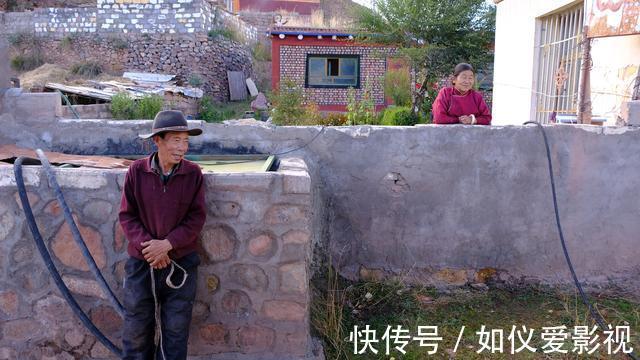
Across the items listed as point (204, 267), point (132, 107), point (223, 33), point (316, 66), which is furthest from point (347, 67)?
point (204, 267)

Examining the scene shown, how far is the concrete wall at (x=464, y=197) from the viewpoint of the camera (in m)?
4.12

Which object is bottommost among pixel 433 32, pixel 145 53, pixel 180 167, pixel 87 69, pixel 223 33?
pixel 180 167

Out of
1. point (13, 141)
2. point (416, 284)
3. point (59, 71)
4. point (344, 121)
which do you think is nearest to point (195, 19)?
point (59, 71)

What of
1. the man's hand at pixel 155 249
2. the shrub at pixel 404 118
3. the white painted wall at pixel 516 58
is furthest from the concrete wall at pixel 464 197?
the shrub at pixel 404 118

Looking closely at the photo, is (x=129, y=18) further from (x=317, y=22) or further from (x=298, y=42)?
(x=317, y=22)

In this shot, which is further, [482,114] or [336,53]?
[336,53]

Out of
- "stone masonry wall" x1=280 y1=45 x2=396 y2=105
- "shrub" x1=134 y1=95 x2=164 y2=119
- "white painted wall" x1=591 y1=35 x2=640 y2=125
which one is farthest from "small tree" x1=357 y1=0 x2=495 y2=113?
"white painted wall" x1=591 y1=35 x2=640 y2=125

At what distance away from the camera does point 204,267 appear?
2.83 meters

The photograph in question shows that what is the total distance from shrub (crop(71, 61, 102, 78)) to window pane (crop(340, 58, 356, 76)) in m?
8.91

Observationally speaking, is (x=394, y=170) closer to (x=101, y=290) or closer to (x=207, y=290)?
(x=207, y=290)

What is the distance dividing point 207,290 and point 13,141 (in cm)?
254

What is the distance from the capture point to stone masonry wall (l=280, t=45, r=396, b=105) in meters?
19.8

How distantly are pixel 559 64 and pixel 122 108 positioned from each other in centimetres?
906

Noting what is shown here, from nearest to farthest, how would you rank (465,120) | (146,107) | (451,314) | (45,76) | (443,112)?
(451,314), (465,120), (443,112), (146,107), (45,76)
